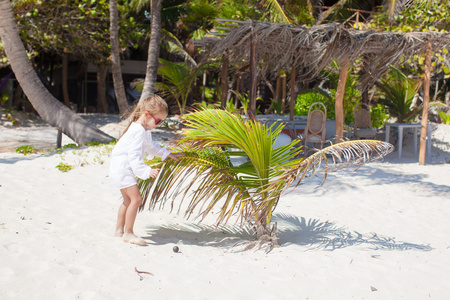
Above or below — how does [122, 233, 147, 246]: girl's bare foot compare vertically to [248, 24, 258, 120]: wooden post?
below

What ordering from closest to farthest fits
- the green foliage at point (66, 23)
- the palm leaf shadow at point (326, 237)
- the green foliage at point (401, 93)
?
the palm leaf shadow at point (326, 237) < the green foliage at point (401, 93) < the green foliage at point (66, 23)

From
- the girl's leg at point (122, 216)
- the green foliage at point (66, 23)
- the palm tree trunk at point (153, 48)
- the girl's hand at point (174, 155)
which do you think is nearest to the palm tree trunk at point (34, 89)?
the palm tree trunk at point (153, 48)

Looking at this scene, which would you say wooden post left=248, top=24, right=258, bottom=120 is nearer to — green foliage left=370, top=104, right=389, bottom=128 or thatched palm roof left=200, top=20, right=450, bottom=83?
thatched palm roof left=200, top=20, right=450, bottom=83

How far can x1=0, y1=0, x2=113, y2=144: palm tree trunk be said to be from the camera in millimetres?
8203

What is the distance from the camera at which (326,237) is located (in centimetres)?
427

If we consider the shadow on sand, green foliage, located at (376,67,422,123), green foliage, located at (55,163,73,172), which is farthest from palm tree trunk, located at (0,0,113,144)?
green foliage, located at (376,67,422,123)

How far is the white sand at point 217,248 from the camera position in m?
2.86

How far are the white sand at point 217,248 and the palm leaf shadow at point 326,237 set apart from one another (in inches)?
0.4

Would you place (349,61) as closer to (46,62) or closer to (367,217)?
(367,217)

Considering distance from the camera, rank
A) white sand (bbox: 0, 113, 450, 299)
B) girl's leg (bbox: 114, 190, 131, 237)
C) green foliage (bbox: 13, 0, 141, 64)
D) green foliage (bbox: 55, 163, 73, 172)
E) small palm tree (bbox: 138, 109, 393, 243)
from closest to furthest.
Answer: white sand (bbox: 0, 113, 450, 299)
small palm tree (bbox: 138, 109, 393, 243)
girl's leg (bbox: 114, 190, 131, 237)
green foliage (bbox: 55, 163, 73, 172)
green foliage (bbox: 13, 0, 141, 64)

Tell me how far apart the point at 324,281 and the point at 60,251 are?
1.99 m

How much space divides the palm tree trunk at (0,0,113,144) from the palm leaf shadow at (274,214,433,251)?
5318 millimetres

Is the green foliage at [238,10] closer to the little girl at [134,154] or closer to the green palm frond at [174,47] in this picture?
the green palm frond at [174,47]

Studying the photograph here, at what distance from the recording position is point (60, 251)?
3252 mm
